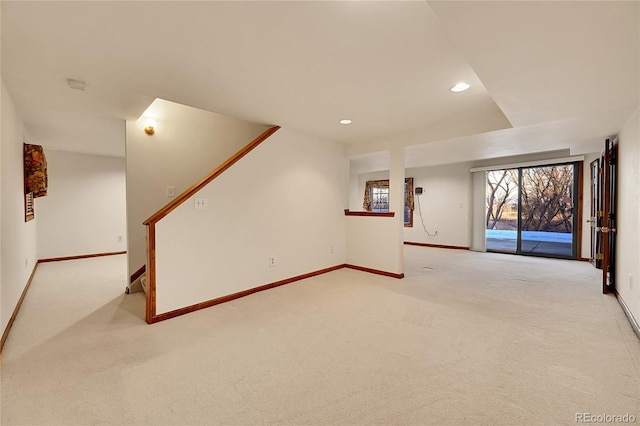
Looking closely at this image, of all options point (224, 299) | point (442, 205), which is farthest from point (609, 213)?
point (224, 299)

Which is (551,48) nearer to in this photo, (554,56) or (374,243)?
(554,56)

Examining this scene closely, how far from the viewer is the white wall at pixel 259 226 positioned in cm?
294

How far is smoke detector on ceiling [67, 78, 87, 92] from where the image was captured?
244cm

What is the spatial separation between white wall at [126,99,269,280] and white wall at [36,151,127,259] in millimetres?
2744

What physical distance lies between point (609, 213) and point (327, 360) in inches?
154

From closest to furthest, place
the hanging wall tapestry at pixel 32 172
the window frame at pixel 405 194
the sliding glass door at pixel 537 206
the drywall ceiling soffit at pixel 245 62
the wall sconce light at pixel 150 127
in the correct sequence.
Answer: the drywall ceiling soffit at pixel 245 62, the hanging wall tapestry at pixel 32 172, the wall sconce light at pixel 150 127, the sliding glass door at pixel 537 206, the window frame at pixel 405 194

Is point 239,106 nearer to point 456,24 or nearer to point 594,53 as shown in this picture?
point 456,24

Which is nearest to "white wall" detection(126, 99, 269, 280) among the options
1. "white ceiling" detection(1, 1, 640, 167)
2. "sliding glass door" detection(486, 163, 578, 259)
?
"white ceiling" detection(1, 1, 640, 167)

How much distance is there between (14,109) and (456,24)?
4160 millimetres

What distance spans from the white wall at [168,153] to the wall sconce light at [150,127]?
1.8 inches

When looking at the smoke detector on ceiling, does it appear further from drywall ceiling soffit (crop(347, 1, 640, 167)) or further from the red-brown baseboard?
drywall ceiling soffit (crop(347, 1, 640, 167))

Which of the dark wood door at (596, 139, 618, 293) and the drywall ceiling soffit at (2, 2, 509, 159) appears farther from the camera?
the dark wood door at (596, 139, 618, 293)

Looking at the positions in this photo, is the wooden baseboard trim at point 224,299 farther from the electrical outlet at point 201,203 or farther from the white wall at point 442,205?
the white wall at point 442,205

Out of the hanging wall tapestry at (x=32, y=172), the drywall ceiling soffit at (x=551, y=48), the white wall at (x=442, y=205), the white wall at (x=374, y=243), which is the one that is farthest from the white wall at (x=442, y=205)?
the hanging wall tapestry at (x=32, y=172)
